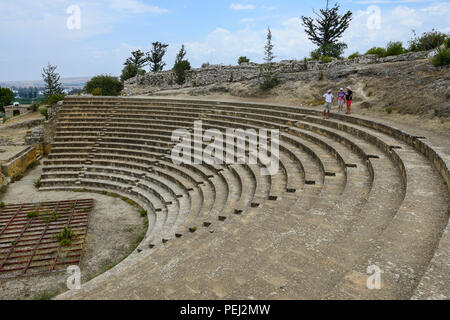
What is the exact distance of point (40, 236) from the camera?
819 centimetres

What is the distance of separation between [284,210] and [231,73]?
16608 millimetres

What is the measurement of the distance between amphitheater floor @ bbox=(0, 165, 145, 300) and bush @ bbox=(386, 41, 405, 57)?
612 inches

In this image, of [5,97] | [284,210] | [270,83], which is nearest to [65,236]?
[284,210]

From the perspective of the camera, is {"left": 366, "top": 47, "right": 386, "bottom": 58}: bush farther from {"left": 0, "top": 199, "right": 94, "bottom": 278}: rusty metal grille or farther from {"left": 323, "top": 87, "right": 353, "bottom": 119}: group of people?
{"left": 0, "top": 199, "right": 94, "bottom": 278}: rusty metal grille

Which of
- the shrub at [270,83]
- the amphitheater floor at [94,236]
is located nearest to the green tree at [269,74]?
the shrub at [270,83]

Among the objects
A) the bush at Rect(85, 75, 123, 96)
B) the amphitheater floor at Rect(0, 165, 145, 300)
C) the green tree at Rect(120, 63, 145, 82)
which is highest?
the green tree at Rect(120, 63, 145, 82)

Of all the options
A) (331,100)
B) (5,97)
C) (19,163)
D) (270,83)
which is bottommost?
(19,163)

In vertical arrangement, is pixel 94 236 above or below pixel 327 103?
below

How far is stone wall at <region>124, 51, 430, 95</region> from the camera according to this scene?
53.4 ft

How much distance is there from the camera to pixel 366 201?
15.4 feet

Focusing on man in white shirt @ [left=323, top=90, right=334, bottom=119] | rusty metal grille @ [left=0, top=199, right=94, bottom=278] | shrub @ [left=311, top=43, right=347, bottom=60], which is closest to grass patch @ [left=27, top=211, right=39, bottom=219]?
rusty metal grille @ [left=0, top=199, right=94, bottom=278]

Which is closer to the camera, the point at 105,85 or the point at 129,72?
the point at 105,85

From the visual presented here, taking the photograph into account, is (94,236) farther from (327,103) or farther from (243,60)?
(243,60)
